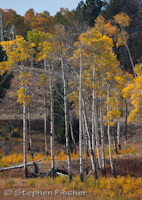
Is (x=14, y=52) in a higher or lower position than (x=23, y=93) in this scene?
higher

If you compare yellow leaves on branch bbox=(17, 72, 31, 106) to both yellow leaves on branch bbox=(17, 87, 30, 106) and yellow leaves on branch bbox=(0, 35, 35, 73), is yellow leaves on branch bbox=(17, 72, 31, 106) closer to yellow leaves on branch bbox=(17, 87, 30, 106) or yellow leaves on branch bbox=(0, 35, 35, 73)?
yellow leaves on branch bbox=(17, 87, 30, 106)

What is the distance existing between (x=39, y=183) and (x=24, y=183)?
90cm

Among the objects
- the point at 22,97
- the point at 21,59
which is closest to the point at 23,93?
the point at 22,97

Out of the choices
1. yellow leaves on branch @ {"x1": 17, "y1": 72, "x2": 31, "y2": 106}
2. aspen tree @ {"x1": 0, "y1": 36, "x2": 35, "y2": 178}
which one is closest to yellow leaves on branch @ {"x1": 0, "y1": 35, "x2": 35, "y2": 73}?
aspen tree @ {"x1": 0, "y1": 36, "x2": 35, "y2": 178}

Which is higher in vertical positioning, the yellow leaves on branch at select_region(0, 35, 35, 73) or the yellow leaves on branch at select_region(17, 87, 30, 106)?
the yellow leaves on branch at select_region(0, 35, 35, 73)

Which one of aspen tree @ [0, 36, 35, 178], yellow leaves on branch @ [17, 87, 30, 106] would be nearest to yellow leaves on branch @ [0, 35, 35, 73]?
aspen tree @ [0, 36, 35, 178]

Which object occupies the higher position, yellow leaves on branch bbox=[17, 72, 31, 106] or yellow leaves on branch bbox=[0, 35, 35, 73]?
yellow leaves on branch bbox=[0, 35, 35, 73]

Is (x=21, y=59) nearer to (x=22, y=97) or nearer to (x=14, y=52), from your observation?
(x=14, y=52)

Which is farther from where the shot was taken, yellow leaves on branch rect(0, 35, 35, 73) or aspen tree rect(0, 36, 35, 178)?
yellow leaves on branch rect(0, 35, 35, 73)

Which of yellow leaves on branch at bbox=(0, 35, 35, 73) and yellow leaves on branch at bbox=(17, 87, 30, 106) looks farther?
yellow leaves on branch at bbox=(0, 35, 35, 73)

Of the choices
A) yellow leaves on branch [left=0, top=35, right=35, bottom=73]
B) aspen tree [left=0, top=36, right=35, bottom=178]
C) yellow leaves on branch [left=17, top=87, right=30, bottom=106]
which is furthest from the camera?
yellow leaves on branch [left=0, top=35, right=35, bottom=73]

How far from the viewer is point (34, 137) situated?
2639 cm

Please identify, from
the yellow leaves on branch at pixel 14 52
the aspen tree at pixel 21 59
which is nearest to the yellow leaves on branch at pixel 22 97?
the aspen tree at pixel 21 59

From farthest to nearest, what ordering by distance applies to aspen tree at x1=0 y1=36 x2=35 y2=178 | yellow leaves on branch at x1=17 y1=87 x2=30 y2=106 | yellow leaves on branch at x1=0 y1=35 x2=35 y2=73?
yellow leaves on branch at x1=0 y1=35 x2=35 y2=73, aspen tree at x1=0 y1=36 x2=35 y2=178, yellow leaves on branch at x1=17 y1=87 x2=30 y2=106
